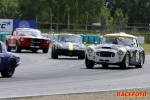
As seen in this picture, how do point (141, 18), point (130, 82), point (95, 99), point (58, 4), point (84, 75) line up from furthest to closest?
point (141, 18) < point (58, 4) < point (84, 75) < point (130, 82) < point (95, 99)

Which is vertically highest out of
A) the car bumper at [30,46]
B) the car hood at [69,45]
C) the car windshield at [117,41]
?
the car windshield at [117,41]

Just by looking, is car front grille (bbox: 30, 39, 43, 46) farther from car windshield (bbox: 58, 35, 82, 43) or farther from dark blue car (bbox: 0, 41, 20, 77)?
dark blue car (bbox: 0, 41, 20, 77)

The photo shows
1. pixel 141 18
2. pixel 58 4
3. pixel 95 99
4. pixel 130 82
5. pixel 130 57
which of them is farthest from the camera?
pixel 141 18

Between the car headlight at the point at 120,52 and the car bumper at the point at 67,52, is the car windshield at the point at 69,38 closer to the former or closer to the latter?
the car bumper at the point at 67,52

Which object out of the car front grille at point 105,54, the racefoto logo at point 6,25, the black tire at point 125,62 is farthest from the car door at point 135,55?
the racefoto logo at point 6,25

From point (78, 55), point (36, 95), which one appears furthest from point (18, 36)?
point (36, 95)

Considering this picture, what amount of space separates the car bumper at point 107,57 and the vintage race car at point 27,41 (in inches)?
536

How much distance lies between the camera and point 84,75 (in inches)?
801

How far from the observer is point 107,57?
23.9 metres

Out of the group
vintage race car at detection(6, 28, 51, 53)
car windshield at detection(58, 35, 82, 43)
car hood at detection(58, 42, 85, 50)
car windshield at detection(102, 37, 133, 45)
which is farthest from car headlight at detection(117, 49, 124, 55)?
vintage race car at detection(6, 28, 51, 53)

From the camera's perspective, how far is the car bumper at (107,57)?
23891mm

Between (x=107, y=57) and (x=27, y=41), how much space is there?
45.4 feet

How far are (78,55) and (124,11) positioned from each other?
9681cm

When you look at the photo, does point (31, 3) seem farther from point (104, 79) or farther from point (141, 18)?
point (104, 79)
